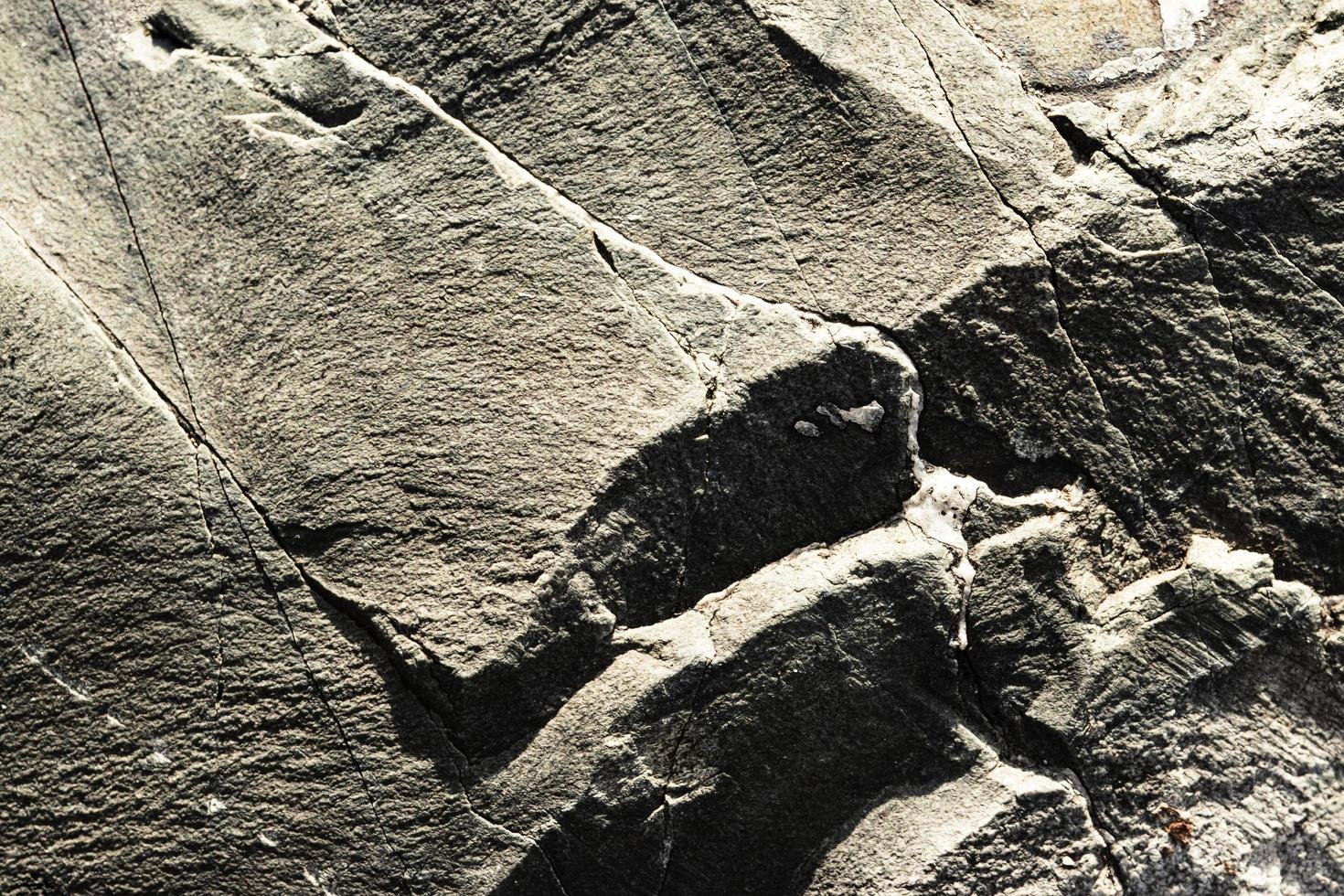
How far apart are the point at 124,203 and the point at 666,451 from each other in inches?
54.4

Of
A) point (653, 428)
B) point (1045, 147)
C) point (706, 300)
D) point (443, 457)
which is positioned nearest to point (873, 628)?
point (653, 428)

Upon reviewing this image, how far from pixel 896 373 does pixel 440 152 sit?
1.17 m

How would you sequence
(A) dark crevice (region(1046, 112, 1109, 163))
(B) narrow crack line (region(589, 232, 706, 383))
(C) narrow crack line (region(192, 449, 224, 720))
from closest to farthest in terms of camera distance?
1. (C) narrow crack line (region(192, 449, 224, 720))
2. (B) narrow crack line (region(589, 232, 706, 383))
3. (A) dark crevice (region(1046, 112, 1109, 163))

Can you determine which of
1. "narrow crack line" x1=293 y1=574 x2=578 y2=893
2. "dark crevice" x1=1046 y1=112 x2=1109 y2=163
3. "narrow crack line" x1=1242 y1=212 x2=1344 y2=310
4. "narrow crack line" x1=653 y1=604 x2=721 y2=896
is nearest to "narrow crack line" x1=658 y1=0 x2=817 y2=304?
"dark crevice" x1=1046 y1=112 x2=1109 y2=163

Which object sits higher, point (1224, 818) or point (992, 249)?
point (992, 249)

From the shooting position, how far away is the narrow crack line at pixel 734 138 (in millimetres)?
2564

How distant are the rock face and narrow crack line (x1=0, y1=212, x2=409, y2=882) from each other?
11mm

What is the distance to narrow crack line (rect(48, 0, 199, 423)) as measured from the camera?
248 centimetres

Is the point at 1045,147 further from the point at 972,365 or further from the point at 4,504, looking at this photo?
the point at 4,504

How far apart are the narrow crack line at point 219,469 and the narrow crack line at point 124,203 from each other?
41 millimetres

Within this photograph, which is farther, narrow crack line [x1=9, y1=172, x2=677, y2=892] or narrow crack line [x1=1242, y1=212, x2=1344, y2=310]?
narrow crack line [x1=1242, y1=212, x2=1344, y2=310]

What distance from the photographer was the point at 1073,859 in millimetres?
2506

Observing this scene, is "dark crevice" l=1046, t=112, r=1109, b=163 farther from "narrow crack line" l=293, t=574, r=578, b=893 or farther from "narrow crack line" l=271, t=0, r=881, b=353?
"narrow crack line" l=293, t=574, r=578, b=893

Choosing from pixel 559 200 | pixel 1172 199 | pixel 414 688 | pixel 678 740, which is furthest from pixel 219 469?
pixel 1172 199
